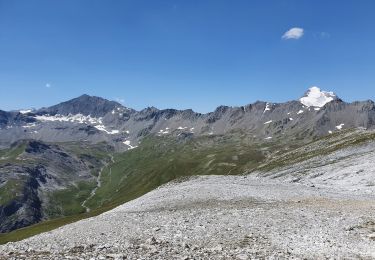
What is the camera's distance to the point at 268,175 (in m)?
99.4

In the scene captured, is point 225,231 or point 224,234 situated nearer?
point 224,234

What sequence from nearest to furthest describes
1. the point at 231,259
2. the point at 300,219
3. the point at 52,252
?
the point at 231,259 < the point at 52,252 < the point at 300,219

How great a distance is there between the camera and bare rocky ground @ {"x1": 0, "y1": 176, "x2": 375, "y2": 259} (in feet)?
78.6

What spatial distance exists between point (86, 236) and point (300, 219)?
1626 cm

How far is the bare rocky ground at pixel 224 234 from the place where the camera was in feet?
78.6

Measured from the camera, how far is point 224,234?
28594mm

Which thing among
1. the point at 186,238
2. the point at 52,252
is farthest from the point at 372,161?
the point at 52,252

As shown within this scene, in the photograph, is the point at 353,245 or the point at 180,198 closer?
the point at 353,245

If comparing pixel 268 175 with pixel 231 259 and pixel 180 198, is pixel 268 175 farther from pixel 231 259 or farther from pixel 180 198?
pixel 231 259

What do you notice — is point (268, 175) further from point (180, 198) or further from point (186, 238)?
point (186, 238)

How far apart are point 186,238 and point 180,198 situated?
20.8 m

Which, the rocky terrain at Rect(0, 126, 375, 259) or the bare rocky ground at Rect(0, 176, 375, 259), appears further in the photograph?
the rocky terrain at Rect(0, 126, 375, 259)

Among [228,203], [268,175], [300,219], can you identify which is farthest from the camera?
[268,175]

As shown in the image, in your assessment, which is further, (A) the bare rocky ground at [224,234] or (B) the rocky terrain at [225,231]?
(B) the rocky terrain at [225,231]
